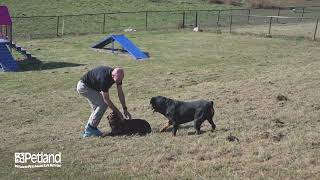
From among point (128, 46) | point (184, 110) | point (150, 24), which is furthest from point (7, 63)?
point (150, 24)

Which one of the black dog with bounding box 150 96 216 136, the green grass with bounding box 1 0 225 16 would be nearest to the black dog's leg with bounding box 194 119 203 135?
the black dog with bounding box 150 96 216 136

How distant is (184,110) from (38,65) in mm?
12753

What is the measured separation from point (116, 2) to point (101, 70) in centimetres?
4519

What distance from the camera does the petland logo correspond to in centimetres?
796

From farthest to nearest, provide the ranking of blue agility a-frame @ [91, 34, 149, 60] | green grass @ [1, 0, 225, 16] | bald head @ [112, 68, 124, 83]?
green grass @ [1, 0, 225, 16]
blue agility a-frame @ [91, 34, 149, 60]
bald head @ [112, 68, 124, 83]

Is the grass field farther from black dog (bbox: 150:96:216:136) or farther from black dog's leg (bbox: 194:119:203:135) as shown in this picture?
black dog (bbox: 150:96:216:136)

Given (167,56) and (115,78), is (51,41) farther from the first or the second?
(115,78)

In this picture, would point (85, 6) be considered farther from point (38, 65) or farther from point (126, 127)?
point (126, 127)

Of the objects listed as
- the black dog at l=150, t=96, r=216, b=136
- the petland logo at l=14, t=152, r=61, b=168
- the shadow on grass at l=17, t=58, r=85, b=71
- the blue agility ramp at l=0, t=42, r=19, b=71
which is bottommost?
the shadow on grass at l=17, t=58, r=85, b=71

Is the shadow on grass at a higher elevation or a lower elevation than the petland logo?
lower

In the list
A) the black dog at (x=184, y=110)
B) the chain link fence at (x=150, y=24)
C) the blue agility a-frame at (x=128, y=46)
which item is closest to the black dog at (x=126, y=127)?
the black dog at (x=184, y=110)

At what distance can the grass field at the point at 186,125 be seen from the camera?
745cm

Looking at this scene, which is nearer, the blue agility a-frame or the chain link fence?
the blue agility a-frame

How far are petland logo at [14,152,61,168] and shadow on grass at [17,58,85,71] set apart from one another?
11.8 metres
